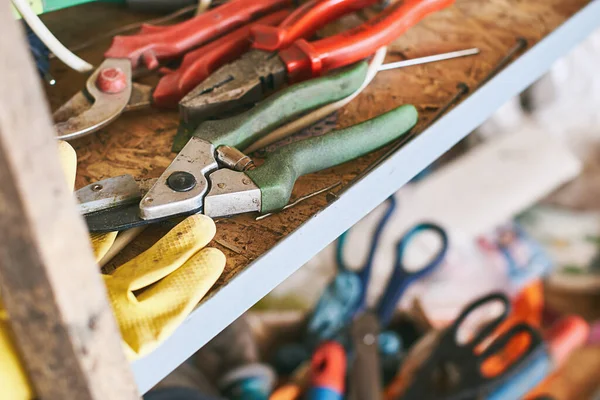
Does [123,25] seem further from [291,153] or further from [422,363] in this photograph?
[422,363]

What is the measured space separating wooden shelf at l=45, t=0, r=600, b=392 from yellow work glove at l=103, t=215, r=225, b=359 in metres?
0.01

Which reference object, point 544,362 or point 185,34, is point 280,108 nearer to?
point 185,34

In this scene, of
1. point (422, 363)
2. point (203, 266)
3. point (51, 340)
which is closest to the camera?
point (51, 340)

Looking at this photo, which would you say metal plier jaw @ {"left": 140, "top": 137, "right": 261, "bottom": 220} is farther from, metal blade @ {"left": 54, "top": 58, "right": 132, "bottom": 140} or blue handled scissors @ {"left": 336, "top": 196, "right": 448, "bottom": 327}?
blue handled scissors @ {"left": 336, "top": 196, "right": 448, "bottom": 327}

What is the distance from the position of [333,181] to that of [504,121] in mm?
750

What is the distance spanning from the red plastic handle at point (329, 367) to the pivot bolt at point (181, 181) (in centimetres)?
38

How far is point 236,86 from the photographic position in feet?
1.60

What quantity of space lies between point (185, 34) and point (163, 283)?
0.81ft

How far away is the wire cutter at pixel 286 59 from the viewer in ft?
1.58

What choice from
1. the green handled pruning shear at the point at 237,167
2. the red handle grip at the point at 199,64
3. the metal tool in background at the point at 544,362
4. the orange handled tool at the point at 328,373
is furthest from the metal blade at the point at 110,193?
the metal tool in background at the point at 544,362

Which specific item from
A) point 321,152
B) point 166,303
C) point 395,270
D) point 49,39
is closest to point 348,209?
point 321,152

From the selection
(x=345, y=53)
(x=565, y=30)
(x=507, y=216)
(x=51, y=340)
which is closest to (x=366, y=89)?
(x=345, y=53)

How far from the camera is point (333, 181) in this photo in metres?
0.45

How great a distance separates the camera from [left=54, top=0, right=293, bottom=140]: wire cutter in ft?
1.56
